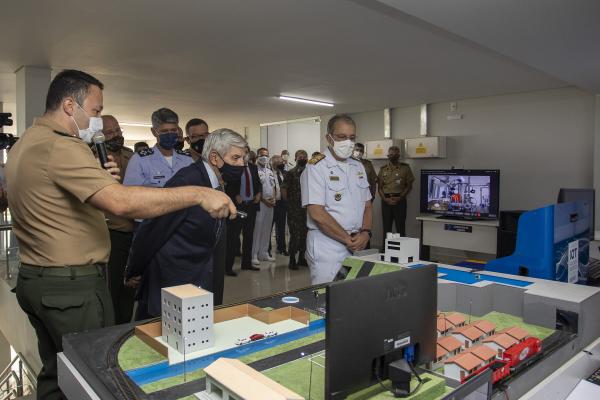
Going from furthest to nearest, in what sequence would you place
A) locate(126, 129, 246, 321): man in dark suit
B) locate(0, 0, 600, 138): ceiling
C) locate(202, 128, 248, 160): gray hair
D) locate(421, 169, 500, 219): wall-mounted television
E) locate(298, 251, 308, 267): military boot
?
locate(298, 251, 308, 267): military boot < locate(421, 169, 500, 219): wall-mounted television < locate(0, 0, 600, 138): ceiling < locate(202, 128, 248, 160): gray hair < locate(126, 129, 246, 321): man in dark suit

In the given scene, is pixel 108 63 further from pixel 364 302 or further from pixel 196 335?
pixel 364 302

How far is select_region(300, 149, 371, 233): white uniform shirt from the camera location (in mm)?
2719

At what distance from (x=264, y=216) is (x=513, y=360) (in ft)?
17.5

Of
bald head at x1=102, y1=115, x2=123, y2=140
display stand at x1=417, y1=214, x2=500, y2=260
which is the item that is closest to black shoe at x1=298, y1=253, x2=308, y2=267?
display stand at x1=417, y1=214, x2=500, y2=260

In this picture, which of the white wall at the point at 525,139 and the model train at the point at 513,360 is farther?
the white wall at the point at 525,139

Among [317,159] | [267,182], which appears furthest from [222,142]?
[267,182]

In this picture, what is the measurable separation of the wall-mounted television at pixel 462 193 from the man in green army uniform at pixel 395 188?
37 cm

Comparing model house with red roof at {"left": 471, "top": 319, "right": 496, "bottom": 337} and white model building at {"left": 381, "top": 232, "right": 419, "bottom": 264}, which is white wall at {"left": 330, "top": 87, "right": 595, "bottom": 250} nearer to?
white model building at {"left": 381, "top": 232, "right": 419, "bottom": 264}

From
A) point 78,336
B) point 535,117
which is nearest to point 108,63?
point 78,336

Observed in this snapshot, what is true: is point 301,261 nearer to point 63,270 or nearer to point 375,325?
point 63,270

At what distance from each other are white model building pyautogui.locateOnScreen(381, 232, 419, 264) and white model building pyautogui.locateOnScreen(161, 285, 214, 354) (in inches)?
45.4

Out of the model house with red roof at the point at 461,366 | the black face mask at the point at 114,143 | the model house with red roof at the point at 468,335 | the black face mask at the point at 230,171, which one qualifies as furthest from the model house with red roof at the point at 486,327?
the black face mask at the point at 114,143

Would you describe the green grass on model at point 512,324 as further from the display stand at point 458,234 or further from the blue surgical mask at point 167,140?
the display stand at point 458,234

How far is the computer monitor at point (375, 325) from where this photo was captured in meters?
0.91
